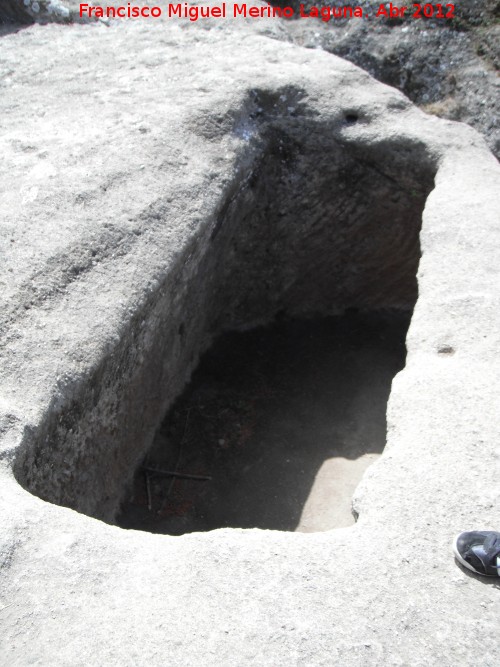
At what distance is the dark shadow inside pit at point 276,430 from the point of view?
8.76ft

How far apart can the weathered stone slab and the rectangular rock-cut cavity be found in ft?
0.04

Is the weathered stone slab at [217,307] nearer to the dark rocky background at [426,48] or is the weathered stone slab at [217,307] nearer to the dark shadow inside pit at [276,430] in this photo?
the dark shadow inside pit at [276,430]

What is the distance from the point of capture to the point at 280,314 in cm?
340

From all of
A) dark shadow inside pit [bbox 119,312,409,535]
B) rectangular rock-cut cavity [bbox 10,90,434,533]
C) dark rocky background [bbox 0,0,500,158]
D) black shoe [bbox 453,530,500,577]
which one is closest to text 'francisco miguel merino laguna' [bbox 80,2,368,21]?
dark rocky background [bbox 0,0,500,158]

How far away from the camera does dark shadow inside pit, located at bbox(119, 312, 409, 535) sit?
267cm

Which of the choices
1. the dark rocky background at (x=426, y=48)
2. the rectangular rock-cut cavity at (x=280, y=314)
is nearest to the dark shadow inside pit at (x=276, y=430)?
the rectangular rock-cut cavity at (x=280, y=314)

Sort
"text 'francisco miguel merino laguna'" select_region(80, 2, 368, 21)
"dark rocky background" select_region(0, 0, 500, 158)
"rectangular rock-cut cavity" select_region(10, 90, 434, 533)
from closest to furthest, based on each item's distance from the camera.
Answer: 1. "rectangular rock-cut cavity" select_region(10, 90, 434, 533)
2. "dark rocky background" select_region(0, 0, 500, 158)
3. "text 'francisco miguel merino laguna'" select_region(80, 2, 368, 21)

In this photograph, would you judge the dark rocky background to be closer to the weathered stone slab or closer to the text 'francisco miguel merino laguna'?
the text 'francisco miguel merino laguna'

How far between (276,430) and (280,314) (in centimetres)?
64

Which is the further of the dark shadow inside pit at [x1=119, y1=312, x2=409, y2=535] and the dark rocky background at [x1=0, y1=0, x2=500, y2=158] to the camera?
the dark rocky background at [x1=0, y1=0, x2=500, y2=158]

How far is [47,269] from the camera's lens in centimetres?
213

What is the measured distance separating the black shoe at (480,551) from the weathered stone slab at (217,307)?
0.03 m

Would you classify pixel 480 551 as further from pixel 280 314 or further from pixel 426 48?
pixel 426 48

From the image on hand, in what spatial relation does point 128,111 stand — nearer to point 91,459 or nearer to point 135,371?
point 135,371
